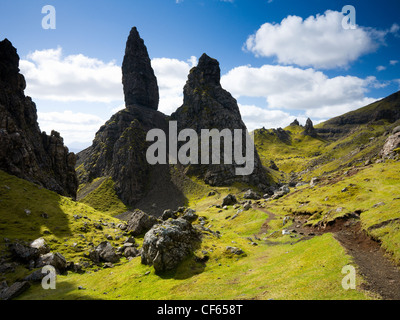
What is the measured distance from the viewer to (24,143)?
11231cm

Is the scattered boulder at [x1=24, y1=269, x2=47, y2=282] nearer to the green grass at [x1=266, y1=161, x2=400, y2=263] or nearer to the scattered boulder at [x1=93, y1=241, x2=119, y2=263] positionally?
the scattered boulder at [x1=93, y1=241, x2=119, y2=263]

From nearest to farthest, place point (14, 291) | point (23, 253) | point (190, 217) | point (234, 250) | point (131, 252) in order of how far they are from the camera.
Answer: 1. point (14, 291)
2. point (234, 250)
3. point (23, 253)
4. point (131, 252)
5. point (190, 217)

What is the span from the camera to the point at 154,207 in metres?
196

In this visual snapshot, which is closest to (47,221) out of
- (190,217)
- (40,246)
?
(40,246)

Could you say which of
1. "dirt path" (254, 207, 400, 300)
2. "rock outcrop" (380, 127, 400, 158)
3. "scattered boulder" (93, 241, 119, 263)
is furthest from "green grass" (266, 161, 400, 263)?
"scattered boulder" (93, 241, 119, 263)

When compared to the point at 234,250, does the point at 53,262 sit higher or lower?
lower

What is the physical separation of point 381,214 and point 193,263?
39.9 m

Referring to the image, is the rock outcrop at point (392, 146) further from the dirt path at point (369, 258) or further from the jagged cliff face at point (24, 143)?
the jagged cliff face at point (24, 143)

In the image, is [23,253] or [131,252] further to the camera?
[131,252]

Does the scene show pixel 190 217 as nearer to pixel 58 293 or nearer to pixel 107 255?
pixel 107 255

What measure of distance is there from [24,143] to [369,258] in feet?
469

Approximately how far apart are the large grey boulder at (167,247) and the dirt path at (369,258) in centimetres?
2898
